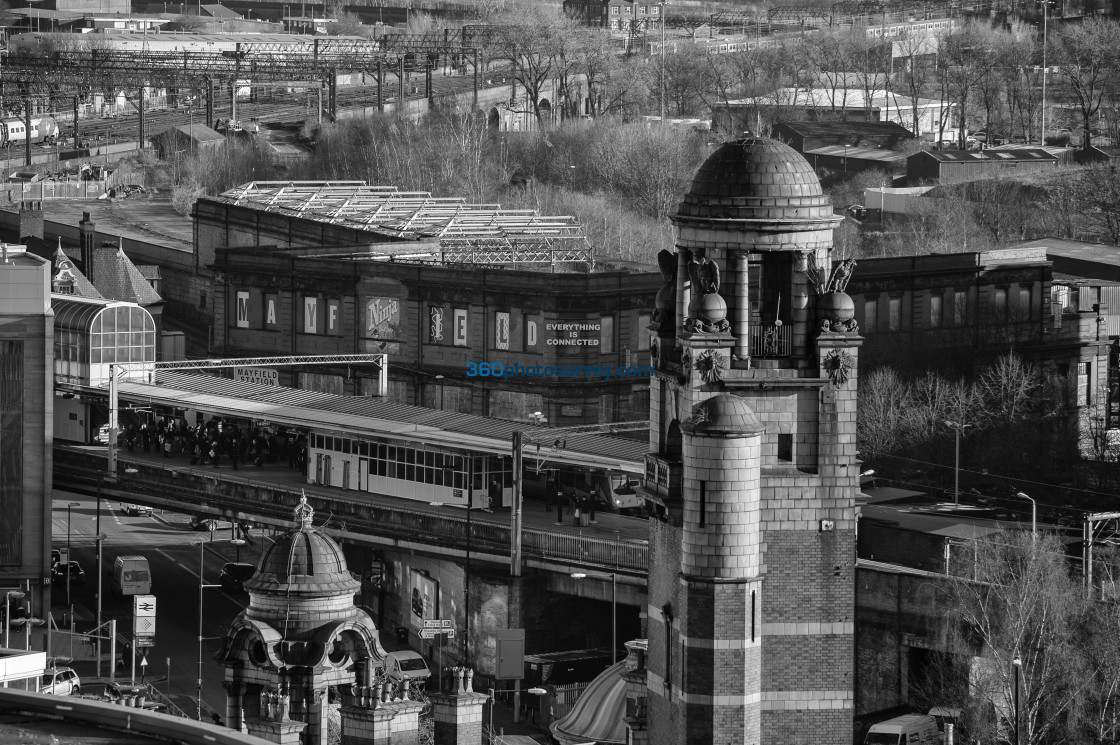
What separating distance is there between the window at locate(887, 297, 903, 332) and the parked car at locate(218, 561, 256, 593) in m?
39.4

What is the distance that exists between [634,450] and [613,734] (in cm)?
2756

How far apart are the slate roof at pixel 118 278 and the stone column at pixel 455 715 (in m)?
83.3

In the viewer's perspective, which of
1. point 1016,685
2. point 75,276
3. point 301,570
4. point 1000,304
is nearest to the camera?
point 301,570

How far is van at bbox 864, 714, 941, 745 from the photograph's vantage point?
80.1 m

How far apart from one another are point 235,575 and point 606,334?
28.4 metres

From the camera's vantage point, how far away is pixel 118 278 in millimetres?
148750

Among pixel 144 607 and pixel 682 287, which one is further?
pixel 144 607

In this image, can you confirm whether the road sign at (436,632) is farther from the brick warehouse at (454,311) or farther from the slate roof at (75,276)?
the slate roof at (75,276)

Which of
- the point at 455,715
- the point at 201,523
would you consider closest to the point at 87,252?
the point at 201,523

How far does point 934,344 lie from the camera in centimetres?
13438

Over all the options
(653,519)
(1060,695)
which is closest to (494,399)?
(1060,695)

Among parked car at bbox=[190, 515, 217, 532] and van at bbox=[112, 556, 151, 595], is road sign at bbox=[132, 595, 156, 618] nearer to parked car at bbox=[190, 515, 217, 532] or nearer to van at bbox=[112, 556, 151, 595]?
van at bbox=[112, 556, 151, 595]

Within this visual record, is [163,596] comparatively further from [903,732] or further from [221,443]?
[903,732]

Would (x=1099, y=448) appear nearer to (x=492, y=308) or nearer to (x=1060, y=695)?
(x=492, y=308)
